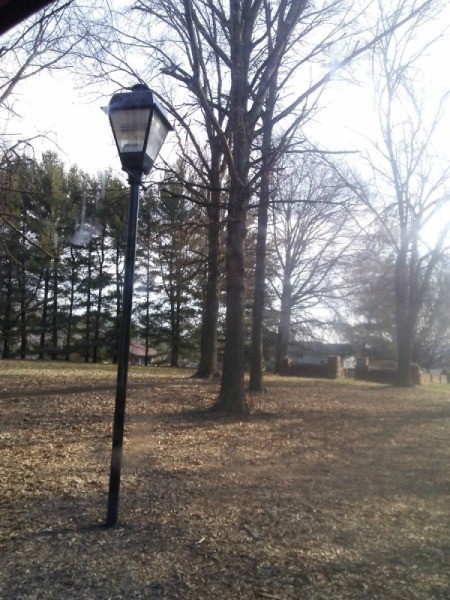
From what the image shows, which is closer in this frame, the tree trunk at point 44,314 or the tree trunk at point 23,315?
the tree trunk at point 44,314

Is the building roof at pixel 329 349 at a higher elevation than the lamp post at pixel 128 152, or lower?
higher

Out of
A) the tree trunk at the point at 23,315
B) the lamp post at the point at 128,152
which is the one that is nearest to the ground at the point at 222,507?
the lamp post at the point at 128,152

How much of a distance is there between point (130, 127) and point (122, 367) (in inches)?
78.9

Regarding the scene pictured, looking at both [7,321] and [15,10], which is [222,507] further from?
[7,321]

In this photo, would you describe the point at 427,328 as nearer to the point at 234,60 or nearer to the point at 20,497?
the point at 234,60

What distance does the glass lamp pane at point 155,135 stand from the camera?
202 inches

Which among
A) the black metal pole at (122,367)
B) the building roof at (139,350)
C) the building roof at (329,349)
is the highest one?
the building roof at (329,349)

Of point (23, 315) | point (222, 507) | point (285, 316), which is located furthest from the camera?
point (285, 316)

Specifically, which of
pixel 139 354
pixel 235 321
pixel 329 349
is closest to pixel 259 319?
pixel 235 321

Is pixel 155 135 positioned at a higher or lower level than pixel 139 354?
higher

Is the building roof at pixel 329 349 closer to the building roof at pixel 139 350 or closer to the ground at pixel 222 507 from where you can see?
the building roof at pixel 139 350

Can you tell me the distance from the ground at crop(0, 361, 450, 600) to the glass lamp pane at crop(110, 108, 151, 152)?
313 cm

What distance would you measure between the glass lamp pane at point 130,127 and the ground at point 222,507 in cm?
313

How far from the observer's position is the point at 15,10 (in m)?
3.46
